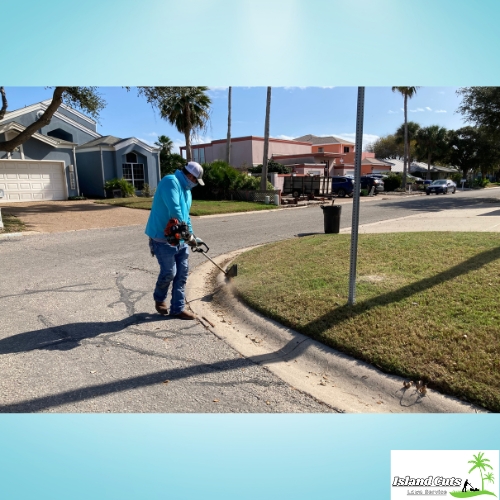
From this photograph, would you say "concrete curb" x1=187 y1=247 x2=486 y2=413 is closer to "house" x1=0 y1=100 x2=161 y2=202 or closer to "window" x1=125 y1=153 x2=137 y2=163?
"house" x1=0 y1=100 x2=161 y2=202

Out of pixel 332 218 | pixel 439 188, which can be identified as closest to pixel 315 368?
pixel 332 218

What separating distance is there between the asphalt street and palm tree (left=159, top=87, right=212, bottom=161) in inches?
778

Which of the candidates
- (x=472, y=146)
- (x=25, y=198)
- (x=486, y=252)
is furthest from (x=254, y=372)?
(x=472, y=146)

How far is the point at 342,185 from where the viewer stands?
31062 mm

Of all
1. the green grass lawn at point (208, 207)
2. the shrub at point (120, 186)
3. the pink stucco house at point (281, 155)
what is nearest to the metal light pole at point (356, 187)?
the green grass lawn at point (208, 207)

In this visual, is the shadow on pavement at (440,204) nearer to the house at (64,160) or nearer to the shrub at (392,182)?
the house at (64,160)

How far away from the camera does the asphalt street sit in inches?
124

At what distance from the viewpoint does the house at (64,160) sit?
20.8 meters

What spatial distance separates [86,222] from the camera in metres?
14.9

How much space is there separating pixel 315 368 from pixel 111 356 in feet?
6.20

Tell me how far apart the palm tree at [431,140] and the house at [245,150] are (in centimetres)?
1745

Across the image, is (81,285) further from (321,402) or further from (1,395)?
(321,402)

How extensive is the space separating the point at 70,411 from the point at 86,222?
12.9 m

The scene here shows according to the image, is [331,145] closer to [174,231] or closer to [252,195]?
[252,195]
